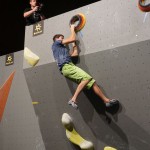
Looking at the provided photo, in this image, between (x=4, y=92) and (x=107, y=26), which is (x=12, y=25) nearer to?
(x=4, y=92)

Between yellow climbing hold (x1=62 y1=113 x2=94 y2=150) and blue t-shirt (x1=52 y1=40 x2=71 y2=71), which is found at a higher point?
blue t-shirt (x1=52 y1=40 x2=71 y2=71)

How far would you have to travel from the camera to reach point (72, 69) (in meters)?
2.87

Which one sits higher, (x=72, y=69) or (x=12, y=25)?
(x=12, y=25)

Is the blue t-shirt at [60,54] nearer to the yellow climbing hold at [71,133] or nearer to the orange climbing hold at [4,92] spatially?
the yellow climbing hold at [71,133]

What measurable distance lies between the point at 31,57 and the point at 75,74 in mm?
650

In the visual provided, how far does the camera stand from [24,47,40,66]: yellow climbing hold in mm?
3212

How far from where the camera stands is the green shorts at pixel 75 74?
9.22ft

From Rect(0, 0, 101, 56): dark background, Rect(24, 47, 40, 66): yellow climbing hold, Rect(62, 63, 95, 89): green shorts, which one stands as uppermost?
Rect(0, 0, 101, 56): dark background

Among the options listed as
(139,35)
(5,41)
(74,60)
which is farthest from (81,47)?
(5,41)

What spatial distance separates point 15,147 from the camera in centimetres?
393

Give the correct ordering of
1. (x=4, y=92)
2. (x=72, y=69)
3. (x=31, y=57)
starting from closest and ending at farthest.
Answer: (x=72, y=69)
(x=31, y=57)
(x=4, y=92)

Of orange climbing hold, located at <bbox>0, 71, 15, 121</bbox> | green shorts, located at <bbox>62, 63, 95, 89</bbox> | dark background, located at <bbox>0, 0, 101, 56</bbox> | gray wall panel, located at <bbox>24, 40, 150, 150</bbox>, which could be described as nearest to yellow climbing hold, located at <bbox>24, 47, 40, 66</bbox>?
gray wall panel, located at <bbox>24, 40, 150, 150</bbox>

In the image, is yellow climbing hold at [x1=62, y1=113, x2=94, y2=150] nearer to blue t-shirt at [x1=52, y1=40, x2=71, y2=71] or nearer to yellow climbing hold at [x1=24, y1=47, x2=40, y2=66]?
blue t-shirt at [x1=52, y1=40, x2=71, y2=71]

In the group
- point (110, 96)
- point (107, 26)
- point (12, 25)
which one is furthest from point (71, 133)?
point (12, 25)
